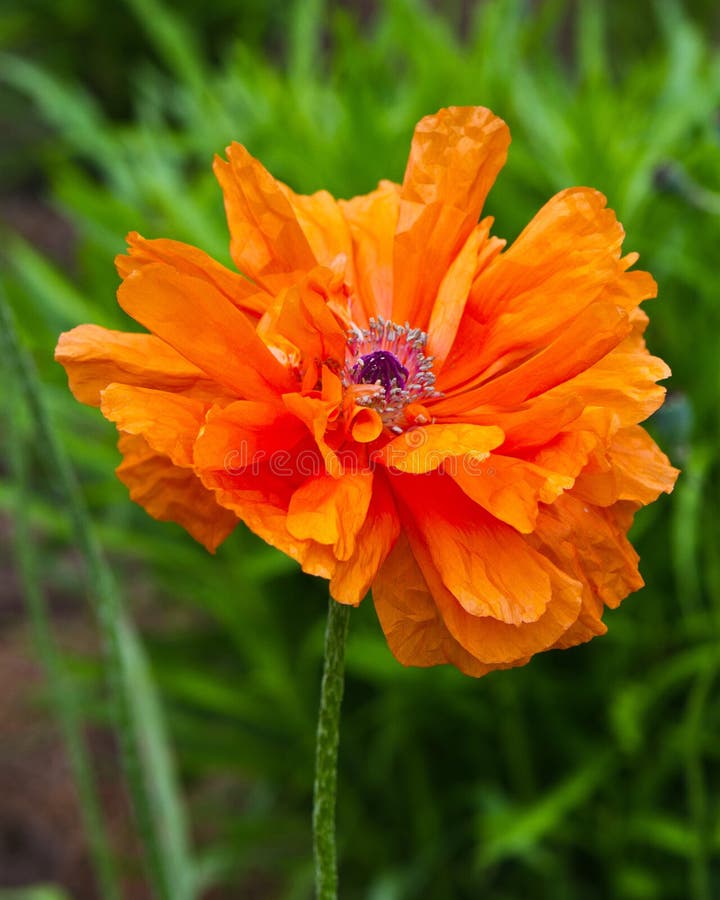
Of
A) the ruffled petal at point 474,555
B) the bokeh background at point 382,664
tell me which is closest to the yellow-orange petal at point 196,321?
the ruffled petal at point 474,555

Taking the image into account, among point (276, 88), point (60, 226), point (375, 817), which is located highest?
point (60, 226)

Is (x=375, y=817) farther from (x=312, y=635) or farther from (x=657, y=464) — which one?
(x=657, y=464)

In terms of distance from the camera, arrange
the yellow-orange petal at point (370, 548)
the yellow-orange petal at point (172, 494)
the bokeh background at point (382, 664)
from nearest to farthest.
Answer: the yellow-orange petal at point (370, 548)
the yellow-orange petal at point (172, 494)
the bokeh background at point (382, 664)

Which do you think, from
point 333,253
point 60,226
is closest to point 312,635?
point 333,253

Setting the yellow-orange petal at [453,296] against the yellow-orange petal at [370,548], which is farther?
the yellow-orange petal at [453,296]

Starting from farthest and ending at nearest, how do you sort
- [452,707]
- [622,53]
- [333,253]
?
[622,53], [452,707], [333,253]

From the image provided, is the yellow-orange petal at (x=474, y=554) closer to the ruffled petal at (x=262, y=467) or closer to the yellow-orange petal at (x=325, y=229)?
the ruffled petal at (x=262, y=467)

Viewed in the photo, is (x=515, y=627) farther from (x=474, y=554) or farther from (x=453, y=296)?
A: (x=453, y=296)

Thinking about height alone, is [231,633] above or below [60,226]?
below
